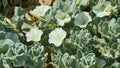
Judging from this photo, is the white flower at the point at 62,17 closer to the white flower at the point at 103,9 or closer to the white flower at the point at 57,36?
the white flower at the point at 57,36

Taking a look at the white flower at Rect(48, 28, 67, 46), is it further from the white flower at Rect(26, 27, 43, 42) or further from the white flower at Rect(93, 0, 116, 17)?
the white flower at Rect(93, 0, 116, 17)

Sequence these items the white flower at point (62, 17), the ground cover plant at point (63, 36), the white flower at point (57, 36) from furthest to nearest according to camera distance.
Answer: the white flower at point (62, 17)
the white flower at point (57, 36)
the ground cover plant at point (63, 36)

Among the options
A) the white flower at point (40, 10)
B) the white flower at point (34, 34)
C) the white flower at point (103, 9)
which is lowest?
the white flower at point (34, 34)

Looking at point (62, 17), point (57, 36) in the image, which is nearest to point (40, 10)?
point (62, 17)

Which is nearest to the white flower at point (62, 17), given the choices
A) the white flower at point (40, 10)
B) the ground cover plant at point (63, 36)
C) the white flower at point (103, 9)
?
the ground cover plant at point (63, 36)

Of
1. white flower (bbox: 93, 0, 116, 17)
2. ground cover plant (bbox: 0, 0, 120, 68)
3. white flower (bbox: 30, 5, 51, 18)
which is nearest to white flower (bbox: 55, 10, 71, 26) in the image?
ground cover plant (bbox: 0, 0, 120, 68)

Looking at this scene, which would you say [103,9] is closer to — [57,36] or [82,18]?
[82,18]

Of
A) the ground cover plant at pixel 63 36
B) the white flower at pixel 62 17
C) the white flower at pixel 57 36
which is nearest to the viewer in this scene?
the ground cover plant at pixel 63 36
